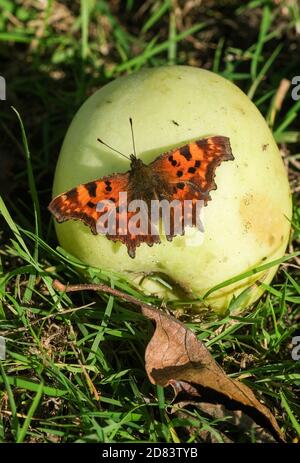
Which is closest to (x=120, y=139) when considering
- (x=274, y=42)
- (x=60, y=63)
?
(x=60, y=63)

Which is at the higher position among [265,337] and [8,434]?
[265,337]

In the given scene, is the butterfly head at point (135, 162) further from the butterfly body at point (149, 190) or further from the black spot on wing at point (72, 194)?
the black spot on wing at point (72, 194)

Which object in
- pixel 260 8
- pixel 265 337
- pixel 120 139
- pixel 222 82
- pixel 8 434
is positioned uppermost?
pixel 260 8

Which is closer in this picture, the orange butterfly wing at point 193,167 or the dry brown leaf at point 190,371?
the orange butterfly wing at point 193,167

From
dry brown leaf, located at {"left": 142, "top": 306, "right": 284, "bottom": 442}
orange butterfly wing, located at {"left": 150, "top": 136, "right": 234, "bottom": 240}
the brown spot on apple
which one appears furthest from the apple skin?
dry brown leaf, located at {"left": 142, "top": 306, "right": 284, "bottom": 442}

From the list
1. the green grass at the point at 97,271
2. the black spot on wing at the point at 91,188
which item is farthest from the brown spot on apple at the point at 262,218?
the black spot on wing at the point at 91,188
